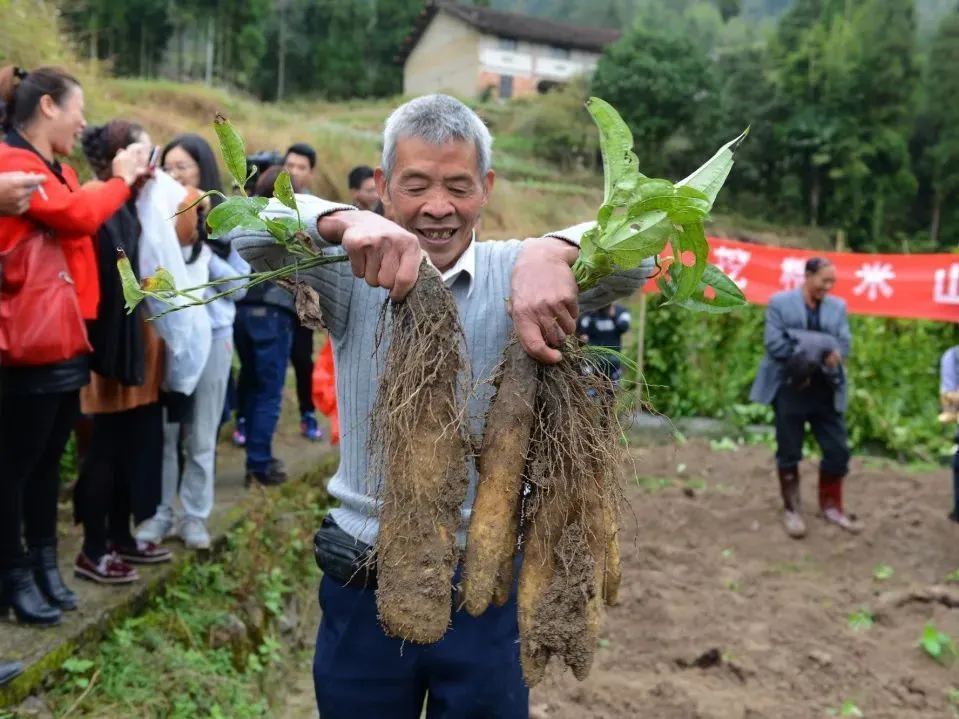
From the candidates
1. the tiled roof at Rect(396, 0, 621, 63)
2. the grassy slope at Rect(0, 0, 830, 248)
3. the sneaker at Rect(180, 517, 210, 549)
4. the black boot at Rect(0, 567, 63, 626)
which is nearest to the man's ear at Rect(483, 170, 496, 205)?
A: the black boot at Rect(0, 567, 63, 626)

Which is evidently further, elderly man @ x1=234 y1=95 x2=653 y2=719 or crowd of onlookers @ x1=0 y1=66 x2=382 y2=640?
crowd of onlookers @ x1=0 y1=66 x2=382 y2=640

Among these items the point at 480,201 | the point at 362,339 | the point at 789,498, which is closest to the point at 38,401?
the point at 362,339

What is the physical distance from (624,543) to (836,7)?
40.1 meters

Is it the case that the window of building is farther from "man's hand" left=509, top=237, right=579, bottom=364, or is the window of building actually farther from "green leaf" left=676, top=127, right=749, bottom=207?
"man's hand" left=509, top=237, right=579, bottom=364

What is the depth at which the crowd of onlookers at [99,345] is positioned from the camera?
2646 mm

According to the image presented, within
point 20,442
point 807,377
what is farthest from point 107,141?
point 807,377

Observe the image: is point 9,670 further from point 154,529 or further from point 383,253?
point 383,253

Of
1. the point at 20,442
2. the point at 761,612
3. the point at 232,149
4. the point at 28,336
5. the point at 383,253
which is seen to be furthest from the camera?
the point at 761,612

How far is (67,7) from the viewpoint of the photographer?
14758 mm

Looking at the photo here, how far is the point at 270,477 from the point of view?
4793 millimetres

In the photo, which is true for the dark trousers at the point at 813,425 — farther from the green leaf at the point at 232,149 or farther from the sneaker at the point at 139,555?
the green leaf at the point at 232,149

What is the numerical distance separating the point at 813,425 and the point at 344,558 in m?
4.81

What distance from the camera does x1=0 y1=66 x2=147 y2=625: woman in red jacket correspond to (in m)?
2.62

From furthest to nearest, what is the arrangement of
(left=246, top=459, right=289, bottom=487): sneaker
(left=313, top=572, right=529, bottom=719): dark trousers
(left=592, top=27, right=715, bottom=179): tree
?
(left=592, top=27, right=715, bottom=179): tree
(left=246, top=459, right=289, bottom=487): sneaker
(left=313, top=572, right=529, bottom=719): dark trousers
